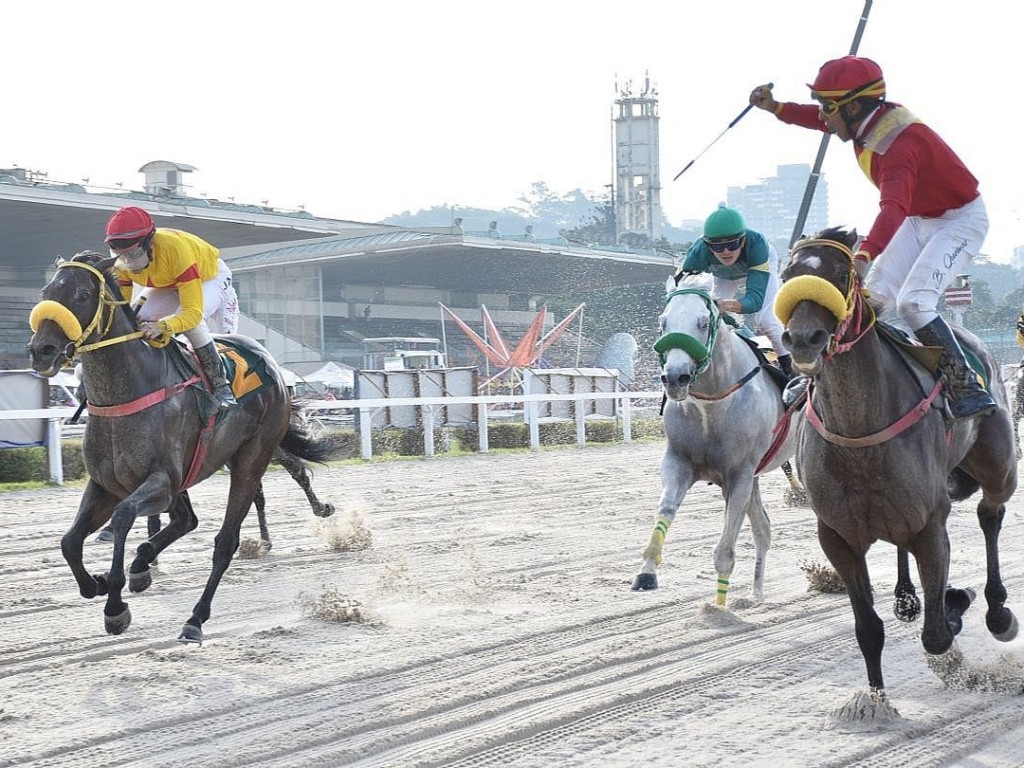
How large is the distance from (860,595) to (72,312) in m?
3.44

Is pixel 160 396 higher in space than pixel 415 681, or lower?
higher

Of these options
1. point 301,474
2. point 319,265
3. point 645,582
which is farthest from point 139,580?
point 319,265

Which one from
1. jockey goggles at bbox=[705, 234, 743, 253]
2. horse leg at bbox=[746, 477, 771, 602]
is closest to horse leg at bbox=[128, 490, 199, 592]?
horse leg at bbox=[746, 477, 771, 602]

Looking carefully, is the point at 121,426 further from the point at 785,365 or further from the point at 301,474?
the point at 785,365

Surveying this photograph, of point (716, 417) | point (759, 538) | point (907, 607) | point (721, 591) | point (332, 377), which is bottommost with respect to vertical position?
point (332, 377)

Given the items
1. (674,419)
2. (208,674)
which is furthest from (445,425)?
(208,674)

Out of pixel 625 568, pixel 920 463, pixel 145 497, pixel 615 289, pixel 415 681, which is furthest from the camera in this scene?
pixel 615 289

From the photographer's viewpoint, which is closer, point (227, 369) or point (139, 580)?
point (139, 580)

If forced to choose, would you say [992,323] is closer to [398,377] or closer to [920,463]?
[398,377]

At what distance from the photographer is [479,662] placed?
5086mm

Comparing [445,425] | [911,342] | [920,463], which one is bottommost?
[445,425]

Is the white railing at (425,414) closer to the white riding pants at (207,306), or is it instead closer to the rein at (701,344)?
the white riding pants at (207,306)

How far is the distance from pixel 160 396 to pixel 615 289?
169 ft

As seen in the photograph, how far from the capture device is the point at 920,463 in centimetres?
423
